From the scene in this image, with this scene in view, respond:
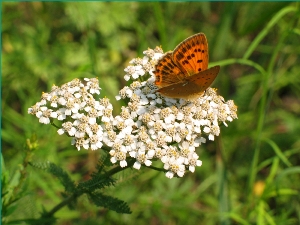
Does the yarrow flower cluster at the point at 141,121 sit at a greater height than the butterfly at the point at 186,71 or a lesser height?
lesser

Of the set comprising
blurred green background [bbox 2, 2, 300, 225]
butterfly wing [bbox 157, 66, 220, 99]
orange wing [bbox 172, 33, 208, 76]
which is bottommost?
butterfly wing [bbox 157, 66, 220, 99]

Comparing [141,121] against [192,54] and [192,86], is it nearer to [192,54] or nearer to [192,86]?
[192,86]

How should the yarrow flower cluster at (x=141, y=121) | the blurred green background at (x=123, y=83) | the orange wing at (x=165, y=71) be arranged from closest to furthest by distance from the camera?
the yarrow flower cluster at (x=141, y=121) < the orange wing at (x=165, y=71) < the blurred green background at (x=123, y=83)

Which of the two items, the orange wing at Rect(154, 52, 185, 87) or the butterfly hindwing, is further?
the orange wing at Rect(154, 52, 185, 87)

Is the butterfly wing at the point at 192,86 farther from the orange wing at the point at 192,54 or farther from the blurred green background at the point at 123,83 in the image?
the blurred green background at the point at 123,83

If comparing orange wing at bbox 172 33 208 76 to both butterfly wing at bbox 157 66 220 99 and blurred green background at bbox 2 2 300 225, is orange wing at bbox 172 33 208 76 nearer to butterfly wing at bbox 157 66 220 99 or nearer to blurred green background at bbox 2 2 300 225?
butterfly wing at bbox 157 66 220 99

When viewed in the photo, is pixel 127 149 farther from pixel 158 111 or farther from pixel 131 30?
pixel 131 30

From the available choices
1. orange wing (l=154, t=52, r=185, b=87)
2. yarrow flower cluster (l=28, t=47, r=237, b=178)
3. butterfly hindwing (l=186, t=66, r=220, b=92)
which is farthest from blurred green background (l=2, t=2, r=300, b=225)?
butterfly hindwing (l=186, t=66, r=220, b=92)

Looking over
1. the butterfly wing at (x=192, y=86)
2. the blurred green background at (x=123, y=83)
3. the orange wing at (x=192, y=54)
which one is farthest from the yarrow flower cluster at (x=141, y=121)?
the blurred green background at (x=123, y=83)
